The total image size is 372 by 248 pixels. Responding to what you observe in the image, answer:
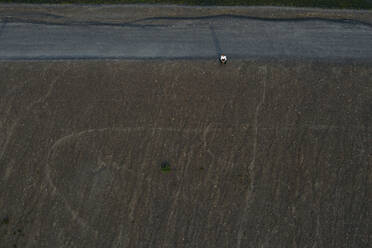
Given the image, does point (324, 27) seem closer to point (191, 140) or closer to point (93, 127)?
point (191, 140)

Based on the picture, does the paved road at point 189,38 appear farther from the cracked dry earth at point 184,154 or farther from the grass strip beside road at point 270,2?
the grass strip beside road at point 270,2

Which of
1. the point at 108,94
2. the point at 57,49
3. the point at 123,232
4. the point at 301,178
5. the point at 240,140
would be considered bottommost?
the point at 123,232

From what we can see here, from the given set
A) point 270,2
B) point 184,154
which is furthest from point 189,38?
point 184,154

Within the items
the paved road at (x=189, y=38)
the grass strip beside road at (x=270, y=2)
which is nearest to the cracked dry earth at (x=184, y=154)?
the paved road at (x=189, y=38)

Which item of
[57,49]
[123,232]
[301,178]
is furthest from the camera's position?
[57,49]

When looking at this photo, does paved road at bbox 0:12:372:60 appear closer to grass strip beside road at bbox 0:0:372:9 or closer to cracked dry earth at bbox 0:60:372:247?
cracked dry earth at bbox 0:60:372:247

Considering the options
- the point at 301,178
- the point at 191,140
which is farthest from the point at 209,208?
the point at 301,178

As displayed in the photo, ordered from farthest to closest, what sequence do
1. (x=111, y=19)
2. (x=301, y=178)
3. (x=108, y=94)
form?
(x=111, y=19)
(x=108, y=94)
(x=301, y=178)

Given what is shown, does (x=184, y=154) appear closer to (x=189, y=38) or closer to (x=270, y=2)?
(x=189, y=38)
